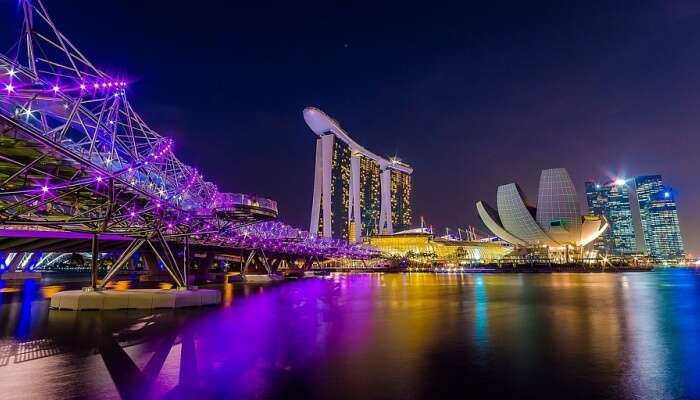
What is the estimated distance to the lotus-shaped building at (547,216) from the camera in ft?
419

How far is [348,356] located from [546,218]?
134 m

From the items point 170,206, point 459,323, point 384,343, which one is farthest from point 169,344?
point 170,206

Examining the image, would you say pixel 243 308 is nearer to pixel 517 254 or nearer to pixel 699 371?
pixel 699 371

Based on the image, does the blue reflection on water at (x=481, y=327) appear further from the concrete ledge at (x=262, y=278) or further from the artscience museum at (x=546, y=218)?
the artscience museum at (x=546, y=218)

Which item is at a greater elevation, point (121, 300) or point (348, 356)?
point (121, 300)

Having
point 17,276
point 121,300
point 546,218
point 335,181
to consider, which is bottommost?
point 121,300

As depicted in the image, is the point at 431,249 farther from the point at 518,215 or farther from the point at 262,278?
the point at 262,278

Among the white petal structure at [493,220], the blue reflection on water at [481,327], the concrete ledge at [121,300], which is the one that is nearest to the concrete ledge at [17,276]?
the concrete ledge at [121,300]

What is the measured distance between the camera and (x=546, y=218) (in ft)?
433

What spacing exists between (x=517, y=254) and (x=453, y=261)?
2140 cm

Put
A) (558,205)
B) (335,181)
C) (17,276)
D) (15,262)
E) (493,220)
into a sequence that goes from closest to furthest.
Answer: (17,276)
(15,262)
(558,205)
(493,220)
(335,181)

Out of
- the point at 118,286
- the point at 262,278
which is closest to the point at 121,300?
the point at 118,286

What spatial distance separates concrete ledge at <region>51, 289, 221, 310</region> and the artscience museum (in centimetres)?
12389

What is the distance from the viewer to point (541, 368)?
393 inches
